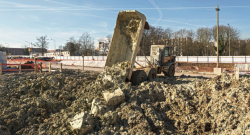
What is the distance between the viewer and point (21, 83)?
25.7 feet

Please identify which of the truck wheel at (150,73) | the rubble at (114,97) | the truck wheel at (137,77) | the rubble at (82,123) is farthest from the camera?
the truck wheel at (150,73)

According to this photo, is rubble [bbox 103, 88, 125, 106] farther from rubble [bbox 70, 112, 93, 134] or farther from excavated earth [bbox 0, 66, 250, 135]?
rubble [bbox 70, 112, 93, 134]

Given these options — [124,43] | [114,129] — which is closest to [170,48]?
[124,43]

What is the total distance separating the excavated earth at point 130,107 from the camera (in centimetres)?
512

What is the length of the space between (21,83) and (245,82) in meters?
9.90

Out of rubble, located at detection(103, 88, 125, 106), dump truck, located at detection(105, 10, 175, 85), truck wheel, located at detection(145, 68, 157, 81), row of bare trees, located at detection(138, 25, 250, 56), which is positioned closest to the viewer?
rubble, located at detection(103, 88, 125, 106)

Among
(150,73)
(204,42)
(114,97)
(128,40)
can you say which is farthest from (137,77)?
(204,42)

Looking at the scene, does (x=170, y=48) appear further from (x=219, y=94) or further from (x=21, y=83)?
(x=21, y=83)

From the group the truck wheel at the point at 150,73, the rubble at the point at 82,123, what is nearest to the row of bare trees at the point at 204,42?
the truck wheel at the point at 150,73

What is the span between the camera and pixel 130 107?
18.3 feet

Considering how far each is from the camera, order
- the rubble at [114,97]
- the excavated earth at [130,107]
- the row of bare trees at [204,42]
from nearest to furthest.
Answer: the excavated earth at [130,107], the rubble at [114,97], the row of bare trees at [204,42]

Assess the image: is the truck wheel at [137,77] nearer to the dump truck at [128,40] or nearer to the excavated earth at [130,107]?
the dump truck at [128,40]

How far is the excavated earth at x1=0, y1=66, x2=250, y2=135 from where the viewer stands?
5121 millimetres

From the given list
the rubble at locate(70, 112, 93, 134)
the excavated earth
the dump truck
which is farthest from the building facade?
the rubble at locate(70, 112, 93, 134)
